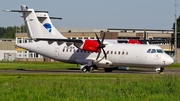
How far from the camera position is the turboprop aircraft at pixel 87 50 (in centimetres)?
4709

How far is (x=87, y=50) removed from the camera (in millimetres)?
50938

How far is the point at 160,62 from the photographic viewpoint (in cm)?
4581

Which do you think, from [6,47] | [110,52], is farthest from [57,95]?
[6,47]

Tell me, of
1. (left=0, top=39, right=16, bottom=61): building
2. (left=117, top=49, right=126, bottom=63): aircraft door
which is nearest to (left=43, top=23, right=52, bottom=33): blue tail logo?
(left=117, top=49, right=126, bottom=63): aircraft door

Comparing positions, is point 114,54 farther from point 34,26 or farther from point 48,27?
point 48,27

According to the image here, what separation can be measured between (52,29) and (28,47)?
406 cm

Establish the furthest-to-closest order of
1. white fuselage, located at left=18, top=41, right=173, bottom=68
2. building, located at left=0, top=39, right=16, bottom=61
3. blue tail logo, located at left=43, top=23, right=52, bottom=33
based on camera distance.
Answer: building, located at left=0, top=39, right=16, bottom=61 → blue tail logo, located at left=43, top=23, right=52, bottom=33 → white fuselage, located at left=18, top=41, right=173, bottom=68

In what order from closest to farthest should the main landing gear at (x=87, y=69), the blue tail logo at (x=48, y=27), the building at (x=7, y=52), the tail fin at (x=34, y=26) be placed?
the main landing gear at (x=87, y=69), the tail fin at (x=34, y=26), the blue tail logo at (x=48, y=27), the building at (x=7, y=52)

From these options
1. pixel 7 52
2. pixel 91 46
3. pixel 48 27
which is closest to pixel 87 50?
pixel 91 46

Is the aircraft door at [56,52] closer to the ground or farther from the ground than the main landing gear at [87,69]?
farther from the ground

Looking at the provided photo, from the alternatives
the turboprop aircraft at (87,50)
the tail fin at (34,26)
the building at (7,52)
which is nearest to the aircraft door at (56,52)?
the turboprop aircraft at (87,50)

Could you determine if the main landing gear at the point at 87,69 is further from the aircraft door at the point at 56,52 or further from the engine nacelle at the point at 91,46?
the aircraft door at the point at 56,52

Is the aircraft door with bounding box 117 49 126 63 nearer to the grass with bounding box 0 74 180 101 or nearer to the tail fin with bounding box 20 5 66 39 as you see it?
the tail fin with bounding box 20 5 66 39

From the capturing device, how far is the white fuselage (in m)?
46.5
